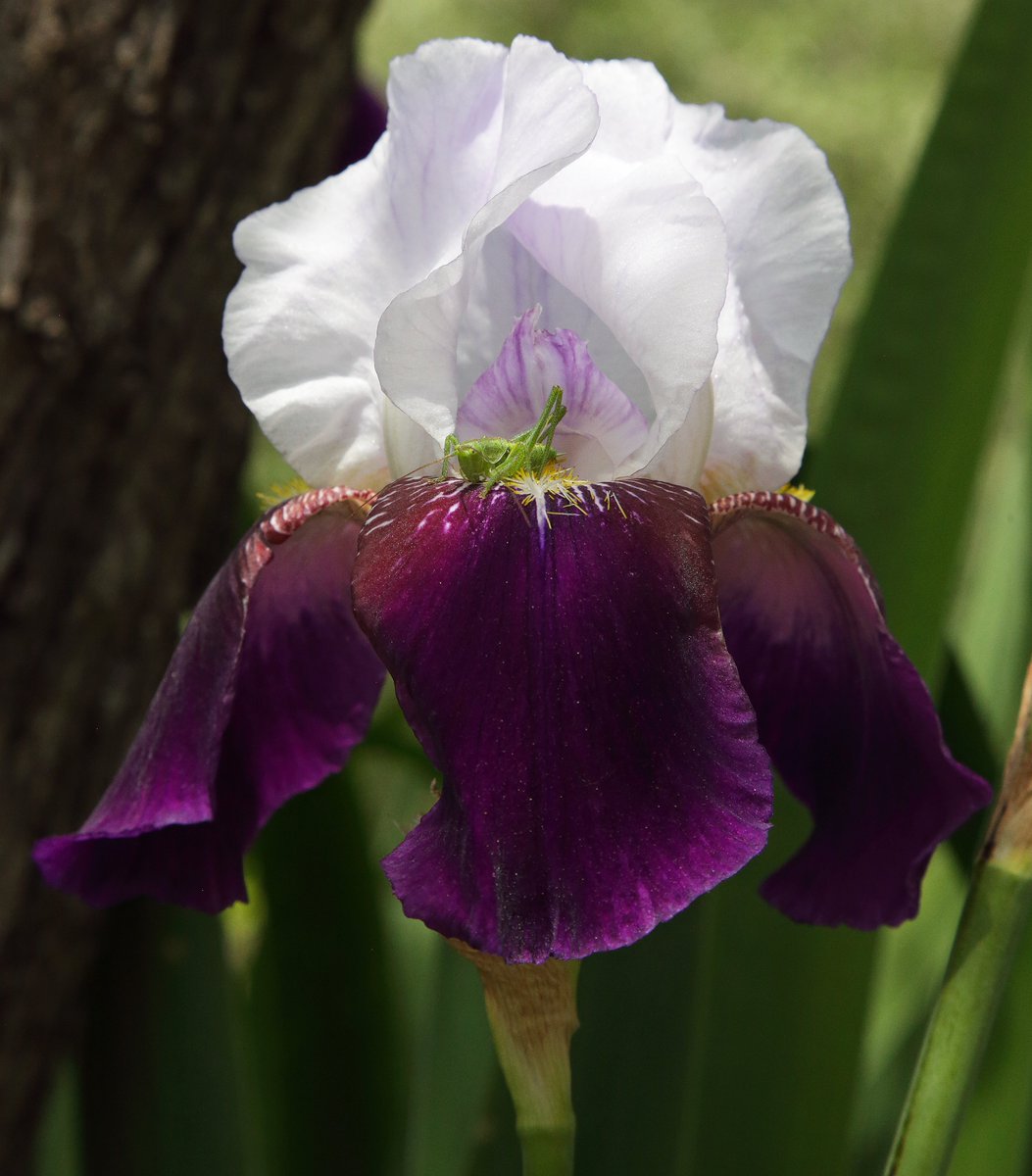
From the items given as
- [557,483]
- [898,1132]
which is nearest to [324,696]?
[557,483]

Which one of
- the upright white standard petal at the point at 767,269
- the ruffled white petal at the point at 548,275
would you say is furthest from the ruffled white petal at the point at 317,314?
the upright white standard petal at the point at 767,269

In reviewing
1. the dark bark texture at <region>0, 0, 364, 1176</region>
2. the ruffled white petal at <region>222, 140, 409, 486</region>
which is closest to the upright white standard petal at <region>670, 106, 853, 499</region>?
the ruffled white petal at <region>222, 140, 409, 486</region>

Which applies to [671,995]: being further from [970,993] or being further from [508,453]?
[508,453]

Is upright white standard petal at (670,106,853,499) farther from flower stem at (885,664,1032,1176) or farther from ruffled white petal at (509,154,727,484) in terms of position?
flower stem at (885,664,1032,1176)

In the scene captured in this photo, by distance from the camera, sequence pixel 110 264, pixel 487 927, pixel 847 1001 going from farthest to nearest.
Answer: pixel 110 264 < pixel 847 1001 < pixel 487 927

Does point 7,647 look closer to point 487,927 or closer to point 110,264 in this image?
point 110,264

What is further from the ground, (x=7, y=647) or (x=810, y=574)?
(x=810, y=574)

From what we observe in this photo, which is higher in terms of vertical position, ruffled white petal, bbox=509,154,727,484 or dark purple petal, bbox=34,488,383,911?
ruffled white petal, bbox=509,154,727,484
